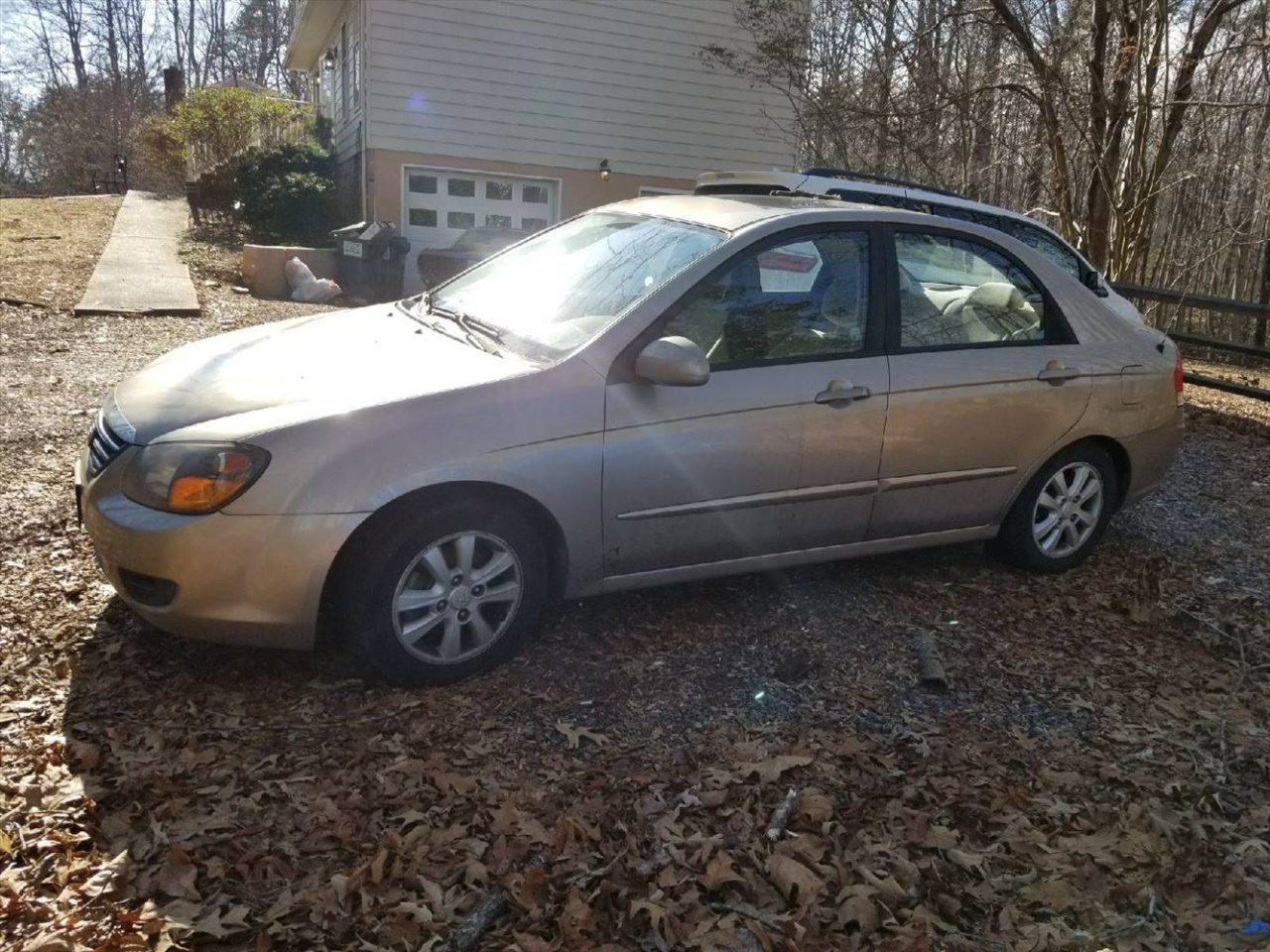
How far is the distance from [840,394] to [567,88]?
533 inches

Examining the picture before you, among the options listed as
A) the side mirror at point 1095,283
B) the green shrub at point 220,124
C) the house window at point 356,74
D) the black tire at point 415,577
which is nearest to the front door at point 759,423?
the black tire at point 415,577

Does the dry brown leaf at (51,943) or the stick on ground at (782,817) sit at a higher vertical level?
the stick on ground at (782,817)

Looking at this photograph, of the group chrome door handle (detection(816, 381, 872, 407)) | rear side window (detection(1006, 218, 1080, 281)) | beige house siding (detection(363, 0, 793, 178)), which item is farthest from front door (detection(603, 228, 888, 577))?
beige house siding (detection(363, 0, 793, 178))

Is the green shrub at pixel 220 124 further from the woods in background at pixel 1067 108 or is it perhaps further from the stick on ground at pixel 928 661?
the stick on ground at pixel 928 661

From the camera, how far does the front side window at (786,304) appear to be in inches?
156

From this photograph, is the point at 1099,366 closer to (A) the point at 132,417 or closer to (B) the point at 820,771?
(B) the point at 820,771

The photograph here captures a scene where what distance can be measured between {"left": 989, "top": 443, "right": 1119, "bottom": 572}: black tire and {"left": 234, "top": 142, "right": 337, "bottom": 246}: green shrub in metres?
13.5

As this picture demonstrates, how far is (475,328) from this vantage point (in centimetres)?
414

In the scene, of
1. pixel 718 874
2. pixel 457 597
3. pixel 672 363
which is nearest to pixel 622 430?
pixel 672 363

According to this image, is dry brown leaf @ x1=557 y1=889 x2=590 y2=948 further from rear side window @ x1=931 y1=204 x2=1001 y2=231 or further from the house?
the house

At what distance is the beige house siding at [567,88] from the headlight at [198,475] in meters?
13.2

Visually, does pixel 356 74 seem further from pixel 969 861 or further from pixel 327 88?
pixel 969 861

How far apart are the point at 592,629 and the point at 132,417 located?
6.06 feet

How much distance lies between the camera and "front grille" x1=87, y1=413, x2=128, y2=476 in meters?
3.47
